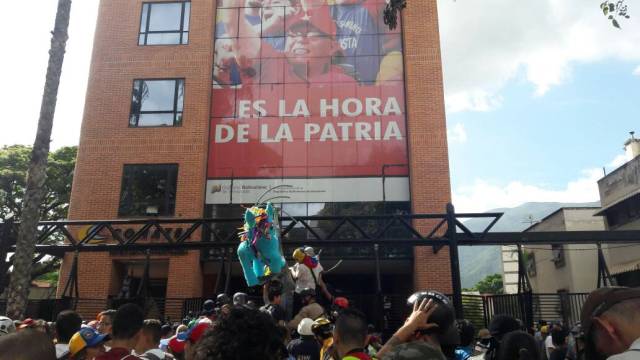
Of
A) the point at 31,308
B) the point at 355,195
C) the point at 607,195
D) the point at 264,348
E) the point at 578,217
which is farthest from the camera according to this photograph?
the point at 578,217

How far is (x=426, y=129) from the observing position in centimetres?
1789

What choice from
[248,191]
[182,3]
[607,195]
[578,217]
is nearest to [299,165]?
[248,191]

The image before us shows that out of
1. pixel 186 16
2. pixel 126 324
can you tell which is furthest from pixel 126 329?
pixel 186 16

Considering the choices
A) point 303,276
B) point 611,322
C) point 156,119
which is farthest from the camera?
point 156,119

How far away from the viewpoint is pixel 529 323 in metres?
11.3

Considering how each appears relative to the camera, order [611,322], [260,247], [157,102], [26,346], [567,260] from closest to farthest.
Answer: [611,322], [26,346], [260,247], [157,102], [567,260]

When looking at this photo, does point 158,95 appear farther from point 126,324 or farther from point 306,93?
point 126,324

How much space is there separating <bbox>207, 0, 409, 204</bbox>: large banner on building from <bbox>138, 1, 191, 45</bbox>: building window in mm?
1415

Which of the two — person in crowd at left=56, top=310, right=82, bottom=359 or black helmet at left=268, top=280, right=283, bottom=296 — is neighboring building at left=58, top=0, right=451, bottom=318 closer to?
black helmet at left=268, top=280, right=283, bottom=296

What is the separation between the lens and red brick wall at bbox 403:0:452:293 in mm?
16562

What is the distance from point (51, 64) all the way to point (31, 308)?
741 centimetres

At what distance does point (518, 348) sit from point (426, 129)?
1468 centimetres

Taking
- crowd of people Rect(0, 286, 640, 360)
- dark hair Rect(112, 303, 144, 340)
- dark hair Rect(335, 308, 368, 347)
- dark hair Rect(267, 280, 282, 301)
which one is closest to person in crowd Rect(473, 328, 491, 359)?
crowd of people Rect(0, 286, 640, 360)

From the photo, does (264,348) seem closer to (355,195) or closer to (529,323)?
(529,323)
